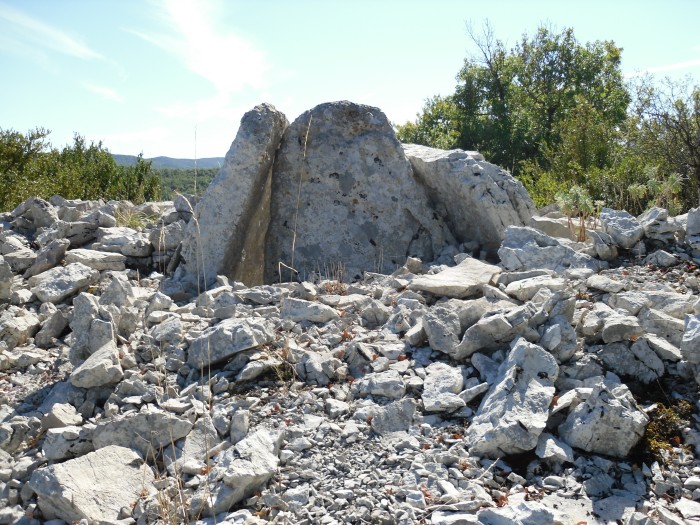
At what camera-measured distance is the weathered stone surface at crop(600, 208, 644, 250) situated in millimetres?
6262

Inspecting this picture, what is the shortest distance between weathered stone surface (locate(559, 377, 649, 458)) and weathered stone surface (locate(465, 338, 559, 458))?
0.21 meters

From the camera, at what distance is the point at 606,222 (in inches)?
255

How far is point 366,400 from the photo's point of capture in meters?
4.23

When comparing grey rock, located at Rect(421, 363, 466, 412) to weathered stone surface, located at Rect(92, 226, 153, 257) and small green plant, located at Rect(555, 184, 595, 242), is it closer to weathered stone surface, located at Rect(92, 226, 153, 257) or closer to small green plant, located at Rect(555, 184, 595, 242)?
small green plant, located at Rect(555, 184, 595, 242)

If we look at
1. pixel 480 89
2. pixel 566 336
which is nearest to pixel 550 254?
pixel 566 336

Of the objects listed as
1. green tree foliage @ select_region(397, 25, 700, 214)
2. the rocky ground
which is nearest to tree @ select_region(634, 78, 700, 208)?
green tree foliage @ select_region(397, 25, 700, 214)

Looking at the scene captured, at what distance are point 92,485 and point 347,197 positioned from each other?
17.9 feet

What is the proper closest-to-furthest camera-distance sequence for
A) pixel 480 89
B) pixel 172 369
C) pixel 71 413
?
pixel 71 413 → pixel 172 369 → pixel 480 89

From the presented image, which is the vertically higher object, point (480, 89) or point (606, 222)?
point (480, 89)

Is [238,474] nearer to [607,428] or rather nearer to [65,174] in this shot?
[607,428]

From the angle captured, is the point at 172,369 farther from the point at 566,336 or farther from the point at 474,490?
the point at 566,336

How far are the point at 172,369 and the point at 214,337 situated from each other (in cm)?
39

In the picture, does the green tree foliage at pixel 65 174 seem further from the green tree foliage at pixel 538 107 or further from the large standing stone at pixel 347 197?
the green tree foliage at pixel 538 107

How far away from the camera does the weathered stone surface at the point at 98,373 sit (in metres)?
4.40
